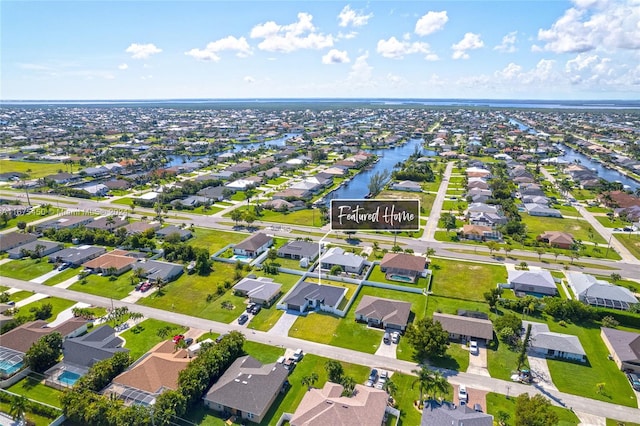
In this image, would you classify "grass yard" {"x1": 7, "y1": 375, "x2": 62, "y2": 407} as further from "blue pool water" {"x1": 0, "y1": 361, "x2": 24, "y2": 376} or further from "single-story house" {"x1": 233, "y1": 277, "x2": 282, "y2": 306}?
"single-story house" {"x1": 233, "y1": 277, "x2": 282, "y2": 306}

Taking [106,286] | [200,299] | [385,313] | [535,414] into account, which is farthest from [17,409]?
[535,414]

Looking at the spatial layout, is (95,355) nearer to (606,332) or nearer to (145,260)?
(145,260)

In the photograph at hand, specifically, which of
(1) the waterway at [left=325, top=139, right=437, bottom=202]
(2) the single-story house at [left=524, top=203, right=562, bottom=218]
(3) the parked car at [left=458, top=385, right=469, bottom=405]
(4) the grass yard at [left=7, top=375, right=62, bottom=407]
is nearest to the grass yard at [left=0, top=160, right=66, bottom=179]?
(1) the waterway at [left=325, top=139, right=437, bottom=202]

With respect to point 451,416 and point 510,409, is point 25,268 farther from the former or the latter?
point 510,409

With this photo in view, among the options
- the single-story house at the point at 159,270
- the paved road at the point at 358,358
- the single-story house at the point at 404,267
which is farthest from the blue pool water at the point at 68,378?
the single-story house at the point at 404,267

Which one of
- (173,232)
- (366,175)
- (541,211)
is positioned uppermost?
(173,232)

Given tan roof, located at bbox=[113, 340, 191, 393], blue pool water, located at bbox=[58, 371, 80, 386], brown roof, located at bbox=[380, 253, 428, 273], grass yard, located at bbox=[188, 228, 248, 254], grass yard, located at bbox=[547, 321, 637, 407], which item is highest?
brown roof, located at bbox=[380, 253, 428, 273]

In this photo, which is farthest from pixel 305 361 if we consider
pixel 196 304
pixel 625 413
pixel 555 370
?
pixel 625 413
